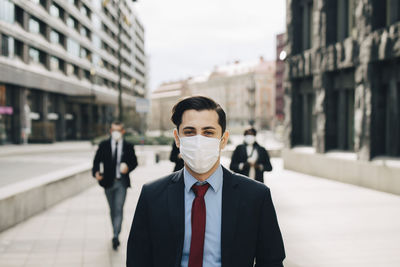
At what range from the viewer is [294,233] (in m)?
7.52

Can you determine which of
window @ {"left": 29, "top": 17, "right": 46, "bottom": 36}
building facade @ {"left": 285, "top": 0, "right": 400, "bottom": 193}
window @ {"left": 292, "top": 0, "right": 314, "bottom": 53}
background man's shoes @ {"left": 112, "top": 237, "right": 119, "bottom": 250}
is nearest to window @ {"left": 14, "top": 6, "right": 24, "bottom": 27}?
window @ {"left": 29, "top": 17, "right": 46, "bottom": 36}

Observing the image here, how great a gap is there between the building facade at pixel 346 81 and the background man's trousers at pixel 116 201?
8.62m

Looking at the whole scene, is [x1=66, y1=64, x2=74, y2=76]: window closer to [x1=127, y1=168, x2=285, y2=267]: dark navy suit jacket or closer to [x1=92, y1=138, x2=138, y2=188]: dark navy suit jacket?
[x1=92, y1=138, x2=138, y2=188]: dark navy suit jacket

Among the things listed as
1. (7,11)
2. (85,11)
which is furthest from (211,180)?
(85,11)

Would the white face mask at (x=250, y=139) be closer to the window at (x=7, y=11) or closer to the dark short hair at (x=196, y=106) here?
the dark short hair at (x=196, y=106)

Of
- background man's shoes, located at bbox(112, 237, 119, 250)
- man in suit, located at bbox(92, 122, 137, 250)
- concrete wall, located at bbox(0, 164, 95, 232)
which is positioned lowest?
background man's shoes, located at bbox(112, 237, 119, 250)

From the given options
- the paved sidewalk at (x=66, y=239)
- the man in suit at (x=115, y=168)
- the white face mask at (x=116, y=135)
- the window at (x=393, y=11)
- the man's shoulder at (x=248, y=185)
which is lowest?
the paved sidewalk at (x=66, y=239)

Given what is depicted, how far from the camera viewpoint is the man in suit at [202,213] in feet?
7.22

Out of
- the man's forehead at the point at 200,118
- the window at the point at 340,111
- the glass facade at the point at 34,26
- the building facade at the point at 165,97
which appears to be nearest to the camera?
the man's forehead at the point at 200,118

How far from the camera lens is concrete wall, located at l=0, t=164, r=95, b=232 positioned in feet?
25.6

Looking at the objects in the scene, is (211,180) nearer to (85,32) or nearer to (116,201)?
(116,201)

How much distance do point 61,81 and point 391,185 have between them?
125 ft

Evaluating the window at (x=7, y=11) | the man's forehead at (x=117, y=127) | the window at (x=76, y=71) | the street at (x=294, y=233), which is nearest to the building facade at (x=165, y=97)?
the window at (x=76, y=71)

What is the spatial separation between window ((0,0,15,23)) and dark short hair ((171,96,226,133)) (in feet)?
114
